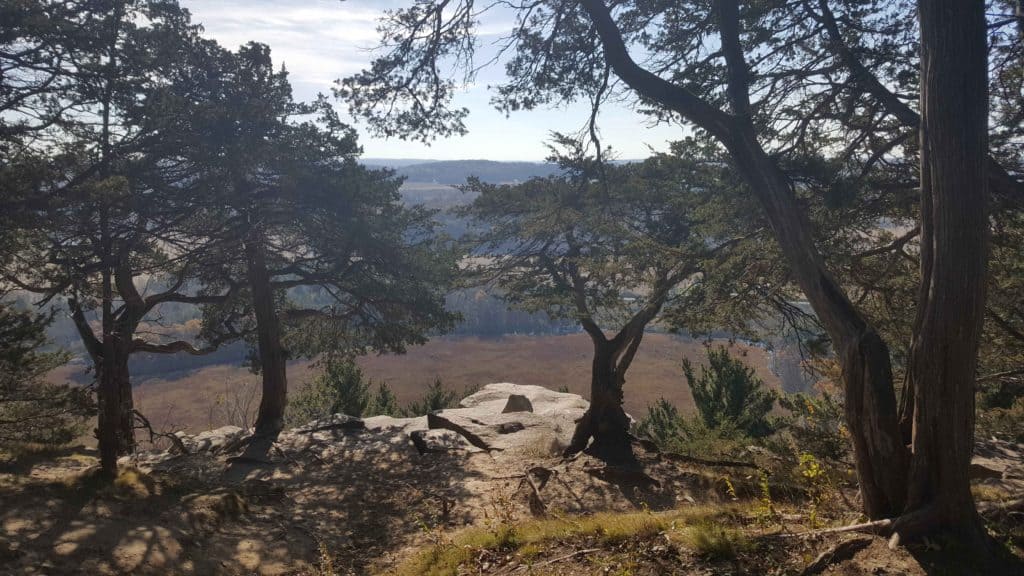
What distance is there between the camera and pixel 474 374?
61219mm

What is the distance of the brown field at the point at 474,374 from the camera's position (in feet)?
166

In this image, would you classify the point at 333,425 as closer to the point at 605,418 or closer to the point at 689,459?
the point at 605,418

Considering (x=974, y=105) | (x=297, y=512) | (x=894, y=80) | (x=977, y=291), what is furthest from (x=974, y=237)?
(x=297, y=512)

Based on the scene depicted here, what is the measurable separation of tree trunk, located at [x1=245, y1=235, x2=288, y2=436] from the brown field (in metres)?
29.9

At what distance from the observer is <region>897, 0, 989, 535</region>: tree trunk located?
370cm

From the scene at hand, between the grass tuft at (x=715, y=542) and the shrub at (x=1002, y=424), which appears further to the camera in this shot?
the shrub at (x=1002, y=424)

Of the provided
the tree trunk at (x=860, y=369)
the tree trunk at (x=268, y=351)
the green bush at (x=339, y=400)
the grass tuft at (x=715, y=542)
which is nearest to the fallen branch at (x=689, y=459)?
the tree trunk at (x=860, y=369)

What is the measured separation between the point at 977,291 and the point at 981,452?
9.60 meters

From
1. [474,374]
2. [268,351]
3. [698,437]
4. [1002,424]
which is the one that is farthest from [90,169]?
[474,374]

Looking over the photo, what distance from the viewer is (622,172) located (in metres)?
13.7

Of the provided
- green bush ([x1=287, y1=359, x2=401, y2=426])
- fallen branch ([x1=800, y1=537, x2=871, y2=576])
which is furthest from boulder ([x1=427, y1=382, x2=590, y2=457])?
fallen branch ([x1=800, y1=537, x2=871, y2=576])

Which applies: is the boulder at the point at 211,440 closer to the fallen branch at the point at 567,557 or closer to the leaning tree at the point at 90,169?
the leaning tree at the point at 90,169

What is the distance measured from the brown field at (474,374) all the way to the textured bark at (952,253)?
4335cm

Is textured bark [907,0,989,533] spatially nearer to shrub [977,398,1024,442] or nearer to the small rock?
shrub [977,398,1024,442]
